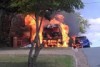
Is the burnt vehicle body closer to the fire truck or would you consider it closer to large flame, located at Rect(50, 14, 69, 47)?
large flame, located at Rect(50, 14, 69, 47)

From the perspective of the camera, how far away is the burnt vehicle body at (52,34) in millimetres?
38500

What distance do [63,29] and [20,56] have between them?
2091cm

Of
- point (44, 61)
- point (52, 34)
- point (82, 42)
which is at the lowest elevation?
point (44, 61)

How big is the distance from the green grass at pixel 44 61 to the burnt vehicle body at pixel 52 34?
1665 centimetres

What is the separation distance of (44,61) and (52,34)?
21.7 m

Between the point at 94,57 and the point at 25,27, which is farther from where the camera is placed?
the point at 25,27

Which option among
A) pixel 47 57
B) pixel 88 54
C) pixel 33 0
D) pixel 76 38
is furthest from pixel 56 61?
pixel 76 38

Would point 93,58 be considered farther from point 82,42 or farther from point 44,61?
point 82,42

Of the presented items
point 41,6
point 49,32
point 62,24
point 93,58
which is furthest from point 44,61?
point 62,24

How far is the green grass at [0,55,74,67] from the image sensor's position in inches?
755

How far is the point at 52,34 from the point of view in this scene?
41375 mm

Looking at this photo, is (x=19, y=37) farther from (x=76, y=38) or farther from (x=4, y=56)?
(x=4, y=56)

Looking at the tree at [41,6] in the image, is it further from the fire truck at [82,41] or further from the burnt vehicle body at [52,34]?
the fire truck at [82,41]

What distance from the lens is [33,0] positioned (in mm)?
16844
